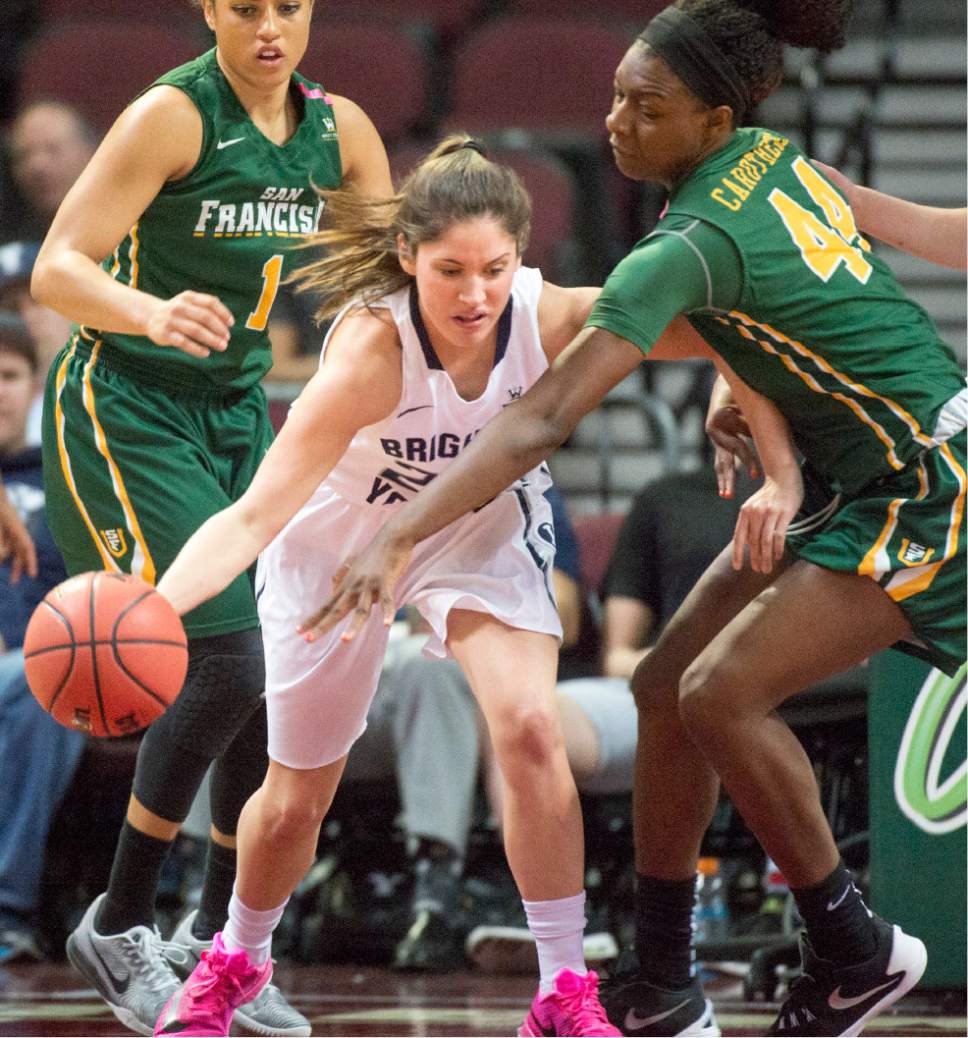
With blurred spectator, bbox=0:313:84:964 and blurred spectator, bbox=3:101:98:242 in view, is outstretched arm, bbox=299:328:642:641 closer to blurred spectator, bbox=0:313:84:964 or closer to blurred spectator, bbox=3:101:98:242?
blurred spectator, bbox=0:313:84:964

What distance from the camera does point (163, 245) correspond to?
370cm

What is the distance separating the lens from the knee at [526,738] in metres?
3.13

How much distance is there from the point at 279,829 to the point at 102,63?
18.0ft

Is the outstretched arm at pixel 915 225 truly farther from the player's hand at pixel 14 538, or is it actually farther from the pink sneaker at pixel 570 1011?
the player's hand at pixel 14 538

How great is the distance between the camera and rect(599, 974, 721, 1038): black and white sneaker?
11.5 feet

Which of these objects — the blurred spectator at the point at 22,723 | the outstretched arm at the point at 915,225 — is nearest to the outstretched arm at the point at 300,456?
the outstretched arm at the point at 915,225

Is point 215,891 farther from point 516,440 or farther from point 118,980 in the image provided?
point 516,440

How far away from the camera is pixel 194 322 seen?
3.02m

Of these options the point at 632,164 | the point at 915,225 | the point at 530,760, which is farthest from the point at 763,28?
the point at 530,760

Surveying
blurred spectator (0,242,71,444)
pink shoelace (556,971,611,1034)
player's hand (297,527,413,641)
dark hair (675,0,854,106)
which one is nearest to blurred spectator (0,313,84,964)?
blurred spectator (0,242,71,444)

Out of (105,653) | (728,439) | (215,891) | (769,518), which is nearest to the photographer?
(105,653)

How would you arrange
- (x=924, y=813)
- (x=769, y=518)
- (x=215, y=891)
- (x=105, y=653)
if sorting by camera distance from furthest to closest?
(x=924, y=813)
(x=215, y=891)
(x=769, y=518)
(x=105, y=653)

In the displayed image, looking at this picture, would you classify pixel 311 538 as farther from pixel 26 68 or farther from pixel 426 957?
pixel 26 68

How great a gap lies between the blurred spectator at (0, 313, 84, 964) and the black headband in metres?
2.81
